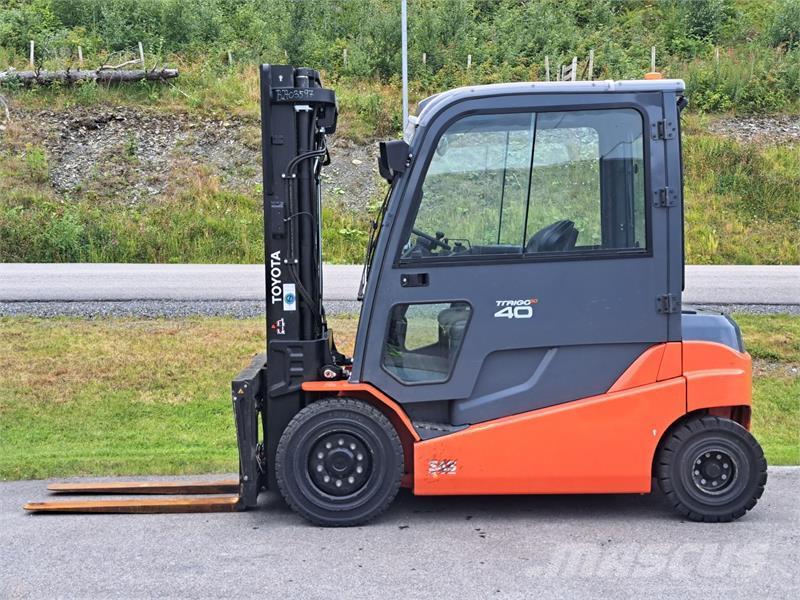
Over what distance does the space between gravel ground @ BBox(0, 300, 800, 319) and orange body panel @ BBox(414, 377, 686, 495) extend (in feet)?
25.5

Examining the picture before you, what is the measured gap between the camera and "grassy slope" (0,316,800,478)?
790 centimetres

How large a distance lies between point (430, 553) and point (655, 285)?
2.06 meters

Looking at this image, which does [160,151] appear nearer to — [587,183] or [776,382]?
[776,382]

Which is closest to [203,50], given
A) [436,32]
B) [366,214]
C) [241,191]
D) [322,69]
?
[322,69]

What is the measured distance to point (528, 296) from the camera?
5617mm

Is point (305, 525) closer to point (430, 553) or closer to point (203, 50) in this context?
point (430, 553)

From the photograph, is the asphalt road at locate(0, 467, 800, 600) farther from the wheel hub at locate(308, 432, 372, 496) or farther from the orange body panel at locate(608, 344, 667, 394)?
the orange body panel at locate(608, 344, 667, 394)

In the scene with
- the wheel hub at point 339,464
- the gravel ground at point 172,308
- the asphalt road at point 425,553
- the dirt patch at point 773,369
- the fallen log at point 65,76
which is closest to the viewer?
the asphalt road at point 425,553

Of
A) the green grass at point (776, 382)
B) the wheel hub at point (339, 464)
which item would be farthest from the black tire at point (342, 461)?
the green grass at point (776, 382)

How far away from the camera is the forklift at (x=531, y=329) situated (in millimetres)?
5617

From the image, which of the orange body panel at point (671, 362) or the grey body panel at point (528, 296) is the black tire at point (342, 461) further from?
the orange body panel at point (671, 362)

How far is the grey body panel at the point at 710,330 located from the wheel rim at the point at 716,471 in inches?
26.7

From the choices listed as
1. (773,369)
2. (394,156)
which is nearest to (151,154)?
(773,369)

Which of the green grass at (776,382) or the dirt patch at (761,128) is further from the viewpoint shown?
the dirt patch at (761,128)
